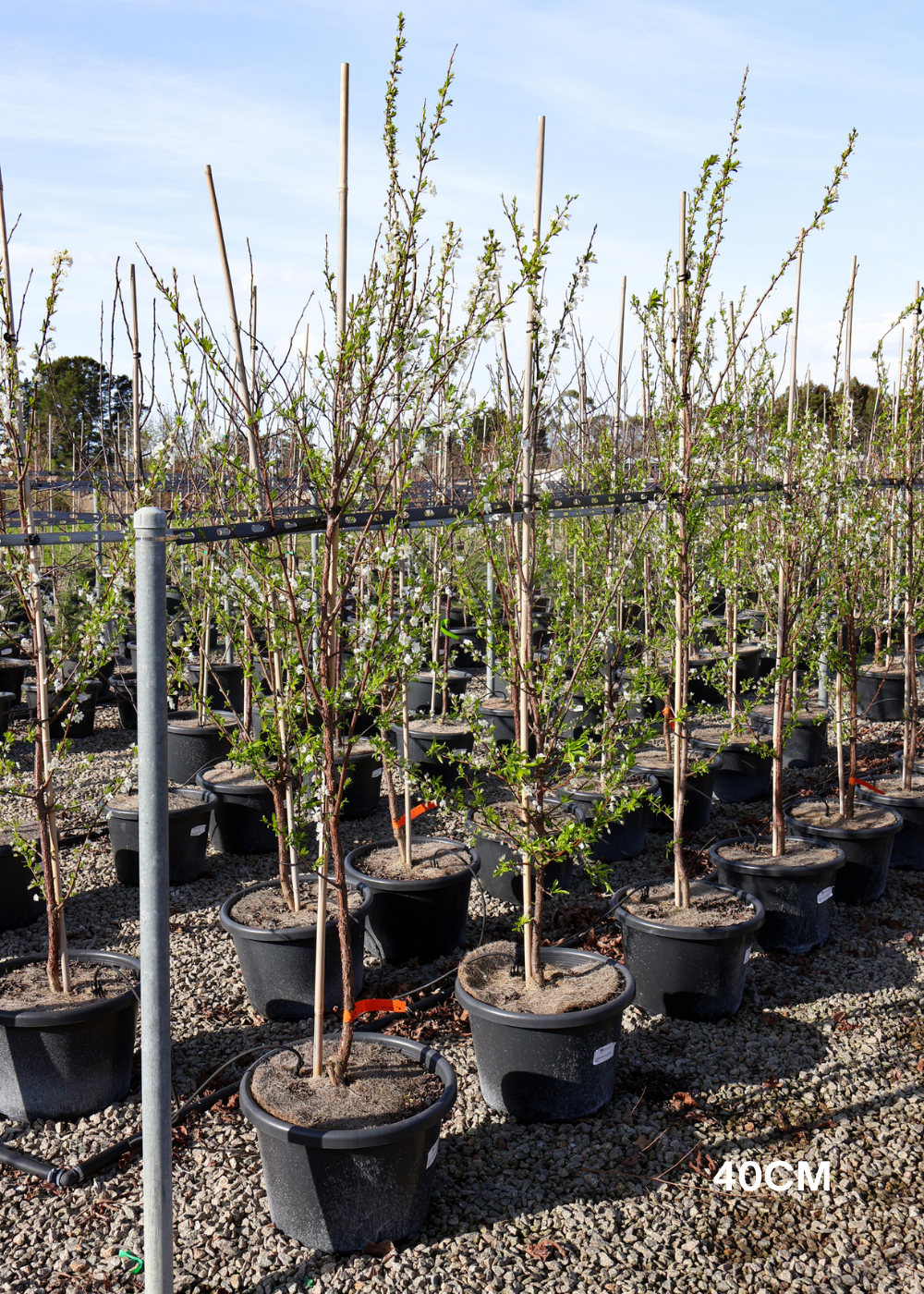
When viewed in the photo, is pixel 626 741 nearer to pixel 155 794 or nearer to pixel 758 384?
pixel 155 794

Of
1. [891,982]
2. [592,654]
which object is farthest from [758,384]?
[891,982]

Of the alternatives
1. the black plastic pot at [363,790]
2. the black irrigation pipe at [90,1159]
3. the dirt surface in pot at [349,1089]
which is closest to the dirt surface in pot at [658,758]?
the black plastic pot at [363,790]

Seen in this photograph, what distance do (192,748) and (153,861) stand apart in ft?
15.0

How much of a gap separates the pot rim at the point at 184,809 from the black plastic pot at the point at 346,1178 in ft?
7.75

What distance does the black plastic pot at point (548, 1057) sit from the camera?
118 inches

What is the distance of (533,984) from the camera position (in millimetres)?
3332

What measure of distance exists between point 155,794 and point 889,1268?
2.23 m

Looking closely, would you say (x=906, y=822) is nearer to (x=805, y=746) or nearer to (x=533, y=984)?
(x=805, y=746)

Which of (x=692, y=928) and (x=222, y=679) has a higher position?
(x=222, y=679)

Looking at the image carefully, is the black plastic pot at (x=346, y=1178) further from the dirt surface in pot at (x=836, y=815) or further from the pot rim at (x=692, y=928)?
the dirt surface in pot at (x=836, y=815)

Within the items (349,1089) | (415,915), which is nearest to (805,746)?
(415,915)

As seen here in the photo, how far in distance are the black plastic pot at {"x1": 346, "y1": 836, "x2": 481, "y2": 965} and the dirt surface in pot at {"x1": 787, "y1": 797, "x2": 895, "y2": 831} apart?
6.25 feet

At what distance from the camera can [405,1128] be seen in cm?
241

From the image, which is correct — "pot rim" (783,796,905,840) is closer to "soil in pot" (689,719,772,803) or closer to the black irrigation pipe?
"soil in pot" (689,719,772,803)
